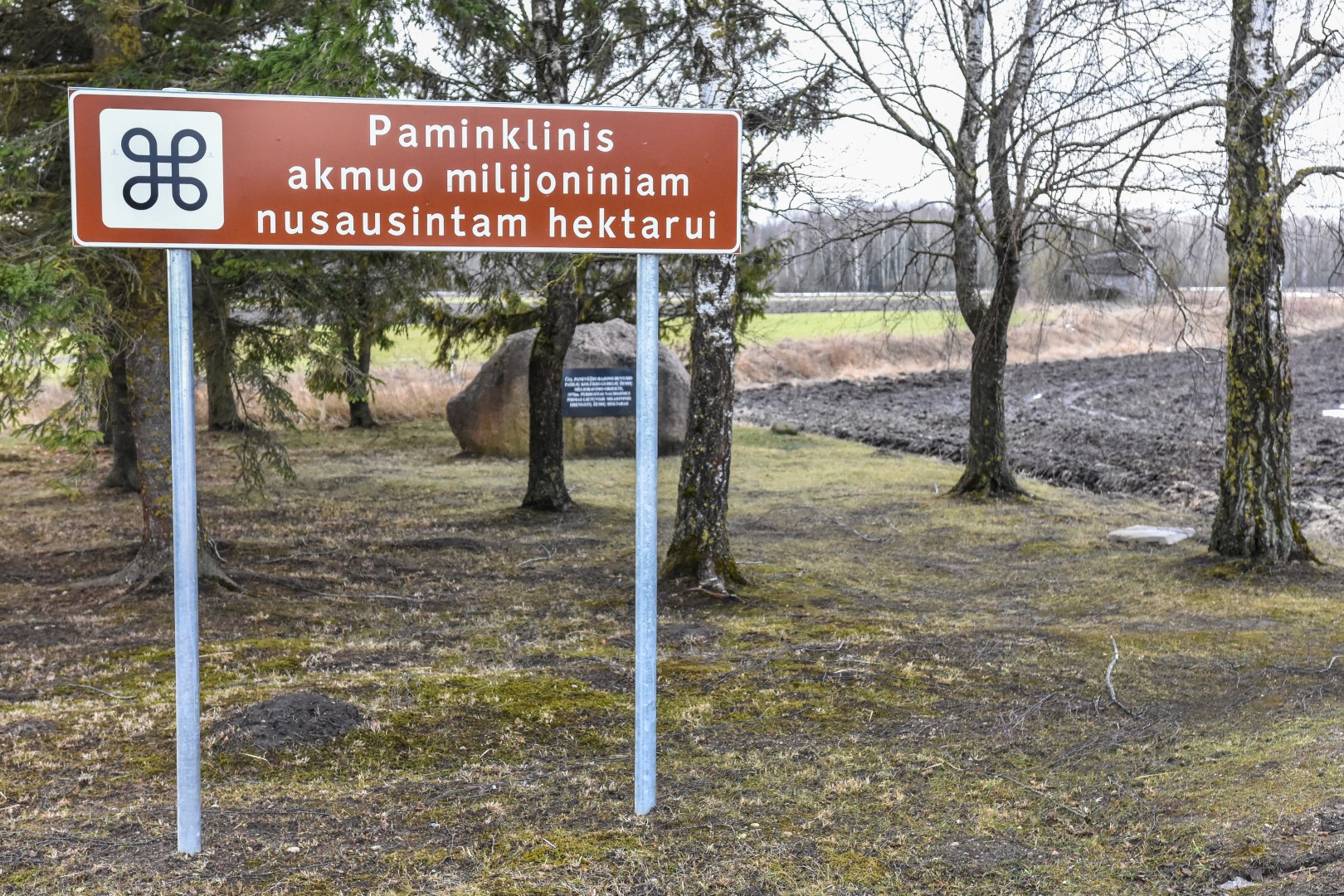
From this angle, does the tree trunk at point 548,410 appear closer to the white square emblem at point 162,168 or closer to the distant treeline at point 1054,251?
the distant treeline at point 1054,251

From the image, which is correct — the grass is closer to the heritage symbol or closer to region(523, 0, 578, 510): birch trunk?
region(523, 0, 578, 510): birch trunk

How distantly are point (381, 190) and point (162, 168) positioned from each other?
2.24 ft

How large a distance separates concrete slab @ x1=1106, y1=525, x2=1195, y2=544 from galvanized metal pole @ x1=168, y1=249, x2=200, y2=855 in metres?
9.49

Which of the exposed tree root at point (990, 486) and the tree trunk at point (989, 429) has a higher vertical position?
the tree trunk at point (989, 429)

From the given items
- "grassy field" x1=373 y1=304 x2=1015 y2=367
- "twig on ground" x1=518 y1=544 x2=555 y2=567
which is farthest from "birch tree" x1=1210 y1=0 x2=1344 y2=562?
"grassy field" x1=373 y1=304 x2=1015 y2=367

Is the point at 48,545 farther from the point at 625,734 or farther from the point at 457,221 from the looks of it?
the point at 457,221

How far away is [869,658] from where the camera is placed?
725 cm

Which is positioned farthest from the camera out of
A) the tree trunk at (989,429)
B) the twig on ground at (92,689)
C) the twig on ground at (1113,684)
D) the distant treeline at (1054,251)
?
the tree trunk at (989,429)

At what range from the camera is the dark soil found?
15.2 m

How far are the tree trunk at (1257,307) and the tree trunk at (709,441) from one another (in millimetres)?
3843

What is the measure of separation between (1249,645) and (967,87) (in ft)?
25.7

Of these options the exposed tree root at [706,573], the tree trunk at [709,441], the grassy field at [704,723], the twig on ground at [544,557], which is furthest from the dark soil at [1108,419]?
the twig on ground at [544,557]

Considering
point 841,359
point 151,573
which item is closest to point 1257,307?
point 151,573

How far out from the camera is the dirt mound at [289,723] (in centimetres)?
561
